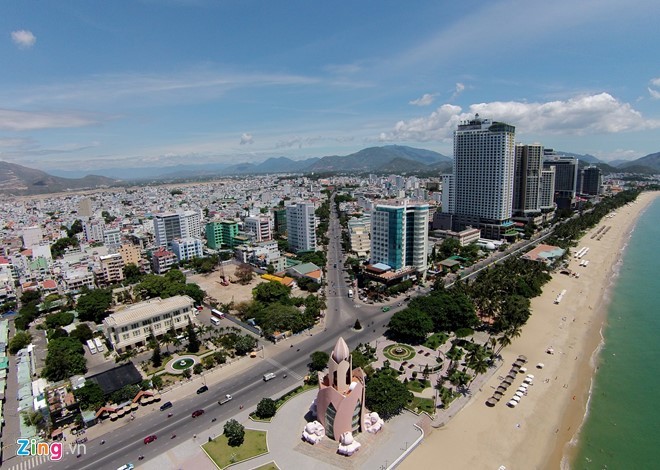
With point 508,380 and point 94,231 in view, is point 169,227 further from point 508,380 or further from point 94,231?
point 508,380

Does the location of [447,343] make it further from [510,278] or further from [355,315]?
[510,278]

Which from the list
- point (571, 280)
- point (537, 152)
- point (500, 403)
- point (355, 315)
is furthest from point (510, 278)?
point (537, 152)

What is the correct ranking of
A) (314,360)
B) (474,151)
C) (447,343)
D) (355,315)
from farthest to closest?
1. (474,151)
2. (355,315)
3. (447,343)
4. (314,360)

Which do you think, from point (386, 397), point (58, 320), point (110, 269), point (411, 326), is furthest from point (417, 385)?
point (110, 269)

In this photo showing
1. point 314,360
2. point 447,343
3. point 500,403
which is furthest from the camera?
point 447,343

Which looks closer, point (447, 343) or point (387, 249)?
point (447, 343)
